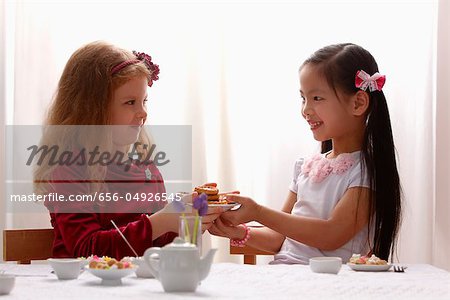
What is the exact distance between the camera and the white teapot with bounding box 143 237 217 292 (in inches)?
48.9

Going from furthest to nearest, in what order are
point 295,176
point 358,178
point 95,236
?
point 295,176 < point 358,178 < point 95,236

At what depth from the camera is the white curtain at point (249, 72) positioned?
278 cm

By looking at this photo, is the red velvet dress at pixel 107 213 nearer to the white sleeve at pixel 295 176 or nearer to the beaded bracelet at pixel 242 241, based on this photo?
the beaded bracelet at pixel 242 241

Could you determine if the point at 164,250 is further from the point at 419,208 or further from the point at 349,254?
the point at 419,208

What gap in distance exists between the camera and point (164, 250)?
1.25 meters

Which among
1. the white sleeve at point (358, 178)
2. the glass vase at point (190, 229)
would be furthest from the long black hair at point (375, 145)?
the glass vase at point (190, 229)

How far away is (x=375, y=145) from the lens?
2162 mm

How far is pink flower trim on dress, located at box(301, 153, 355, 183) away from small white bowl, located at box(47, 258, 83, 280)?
973mm

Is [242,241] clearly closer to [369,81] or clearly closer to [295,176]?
[295,176]

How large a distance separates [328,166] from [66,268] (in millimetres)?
1014

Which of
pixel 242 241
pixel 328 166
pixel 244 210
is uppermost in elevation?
pixel 328 166

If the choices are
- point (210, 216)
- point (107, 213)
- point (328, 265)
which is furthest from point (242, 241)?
point (328, 265)

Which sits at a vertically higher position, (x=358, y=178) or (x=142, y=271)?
(x=358, y=178)

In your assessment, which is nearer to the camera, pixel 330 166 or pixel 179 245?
pixel 179 245
